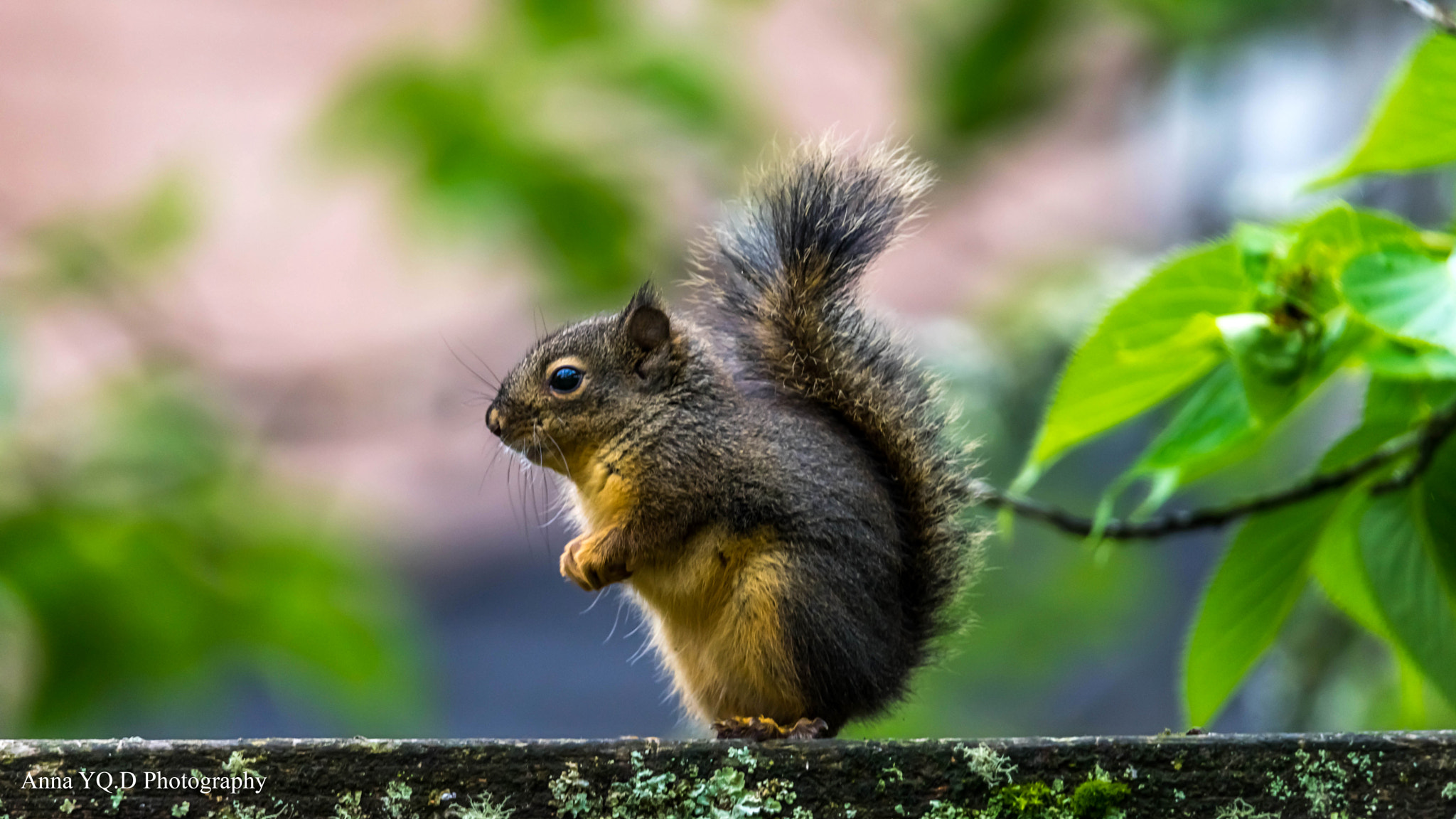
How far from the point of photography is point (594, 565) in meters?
1.24

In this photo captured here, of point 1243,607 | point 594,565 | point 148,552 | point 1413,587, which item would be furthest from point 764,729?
point 148,552

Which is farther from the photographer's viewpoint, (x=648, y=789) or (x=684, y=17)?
(x=684, y=17)

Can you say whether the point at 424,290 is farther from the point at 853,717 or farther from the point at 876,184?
the point at 853,717

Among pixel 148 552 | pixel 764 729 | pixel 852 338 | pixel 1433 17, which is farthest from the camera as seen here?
pixel 148 552

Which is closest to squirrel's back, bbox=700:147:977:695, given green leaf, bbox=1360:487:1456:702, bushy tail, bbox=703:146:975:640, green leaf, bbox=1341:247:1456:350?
bushy tail, bbox=703:146:975:640

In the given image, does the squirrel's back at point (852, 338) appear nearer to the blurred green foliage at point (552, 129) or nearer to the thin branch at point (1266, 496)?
the thin branch at point (1266, 496)

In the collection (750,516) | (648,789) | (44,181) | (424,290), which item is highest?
(44,181)

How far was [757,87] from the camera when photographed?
2611 millimetres

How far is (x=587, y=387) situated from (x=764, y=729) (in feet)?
1.51

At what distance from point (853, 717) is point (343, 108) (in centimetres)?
151

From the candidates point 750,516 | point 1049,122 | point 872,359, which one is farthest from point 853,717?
point 1049,122

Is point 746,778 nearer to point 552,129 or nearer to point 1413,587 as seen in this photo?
point 1413,587

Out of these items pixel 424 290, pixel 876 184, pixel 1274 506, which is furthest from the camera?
pixel 424 290

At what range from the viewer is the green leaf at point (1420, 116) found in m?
1.07
